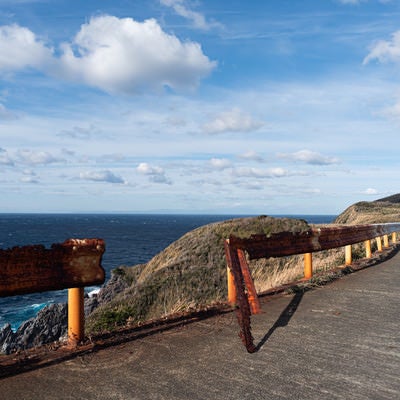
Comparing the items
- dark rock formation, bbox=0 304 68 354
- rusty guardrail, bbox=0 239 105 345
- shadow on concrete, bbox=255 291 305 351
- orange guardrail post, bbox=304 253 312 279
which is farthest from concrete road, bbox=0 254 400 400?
dark rock formation, bbox=0 304 68 354

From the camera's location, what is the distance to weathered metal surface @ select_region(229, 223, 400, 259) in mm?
6254

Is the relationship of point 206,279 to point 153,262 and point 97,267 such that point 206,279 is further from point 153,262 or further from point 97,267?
point 97,267

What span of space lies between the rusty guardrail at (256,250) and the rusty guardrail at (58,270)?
155 cm

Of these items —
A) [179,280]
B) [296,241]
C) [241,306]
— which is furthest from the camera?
[179,280]

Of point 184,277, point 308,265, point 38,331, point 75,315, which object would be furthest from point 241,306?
point 38,331

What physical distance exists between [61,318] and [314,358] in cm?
1780

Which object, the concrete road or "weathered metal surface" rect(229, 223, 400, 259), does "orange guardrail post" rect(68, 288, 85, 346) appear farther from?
"weathered metal surface" rect(229, 223, 400, 259)

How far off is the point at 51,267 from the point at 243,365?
6.65ft

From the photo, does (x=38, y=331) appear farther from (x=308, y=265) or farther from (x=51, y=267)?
(x=51, y=267)

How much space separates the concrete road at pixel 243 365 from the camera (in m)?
3.39

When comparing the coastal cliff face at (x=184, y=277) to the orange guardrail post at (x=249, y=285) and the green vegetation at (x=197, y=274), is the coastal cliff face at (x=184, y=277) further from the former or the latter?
the orange guardrail post at (x=249, y=285)

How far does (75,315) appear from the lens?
14.7 ft

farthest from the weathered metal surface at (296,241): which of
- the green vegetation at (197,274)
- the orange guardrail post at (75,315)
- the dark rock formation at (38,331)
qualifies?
the dark rock formation at (38,331)

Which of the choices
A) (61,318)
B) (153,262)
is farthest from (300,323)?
(153,262)
